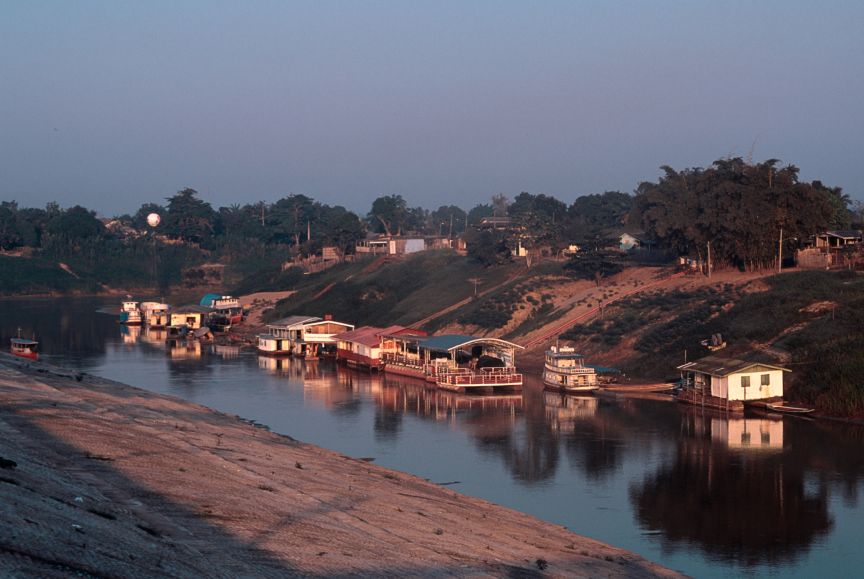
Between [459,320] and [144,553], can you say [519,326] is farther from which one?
[144,553]

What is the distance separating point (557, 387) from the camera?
6328 centimetres

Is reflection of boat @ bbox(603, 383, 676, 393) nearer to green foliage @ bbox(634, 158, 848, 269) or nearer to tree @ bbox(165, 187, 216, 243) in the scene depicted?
green foliage @ bbox(634, 158, 848, 269)

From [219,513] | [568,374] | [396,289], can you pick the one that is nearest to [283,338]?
[396,289]

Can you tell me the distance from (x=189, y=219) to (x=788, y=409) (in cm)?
15195

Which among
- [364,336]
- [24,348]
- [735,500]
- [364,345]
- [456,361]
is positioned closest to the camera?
[735,500]

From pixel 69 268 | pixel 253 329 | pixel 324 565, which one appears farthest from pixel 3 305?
pixel 324 565

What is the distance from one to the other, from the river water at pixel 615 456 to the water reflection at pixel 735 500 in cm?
8

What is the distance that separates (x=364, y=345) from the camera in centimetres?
7794

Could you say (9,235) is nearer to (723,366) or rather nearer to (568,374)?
(568,374)

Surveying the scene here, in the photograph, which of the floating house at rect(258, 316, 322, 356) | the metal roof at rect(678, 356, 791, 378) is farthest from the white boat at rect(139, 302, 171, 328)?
the metal roof at rect(678, 356, 791, 378)

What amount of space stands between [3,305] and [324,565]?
13180cm

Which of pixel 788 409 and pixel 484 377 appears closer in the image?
pixel 788 409

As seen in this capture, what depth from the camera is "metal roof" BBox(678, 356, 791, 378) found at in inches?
2136

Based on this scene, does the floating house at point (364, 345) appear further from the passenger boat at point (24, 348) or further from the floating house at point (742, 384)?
the floating house at point (742, 384)
